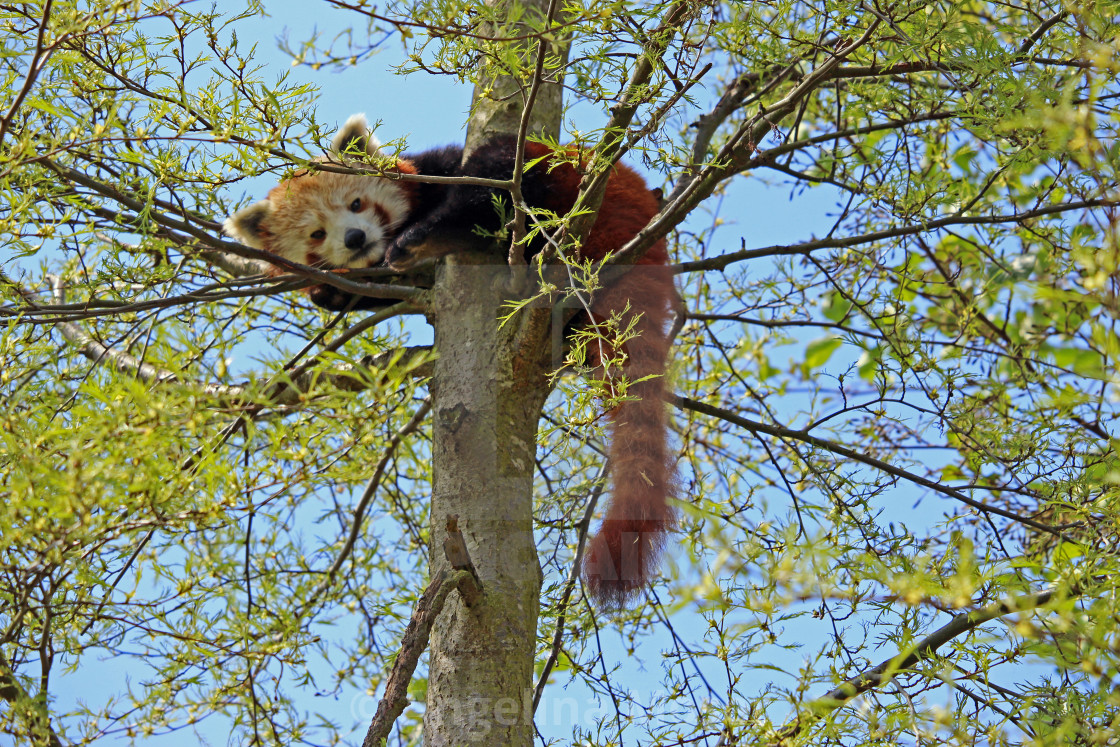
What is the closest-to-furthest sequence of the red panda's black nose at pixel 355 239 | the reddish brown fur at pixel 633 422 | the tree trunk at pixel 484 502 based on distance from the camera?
the tree trunk at pixel 484 502, the reddish brown fur at pixel 633 422, the red panda's black nose at pixel 355 239

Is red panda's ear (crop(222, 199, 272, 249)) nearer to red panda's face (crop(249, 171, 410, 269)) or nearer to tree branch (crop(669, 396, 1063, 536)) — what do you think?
red panda's face (crop(249, 171, 410, 269))

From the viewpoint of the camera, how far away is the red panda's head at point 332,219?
338cm

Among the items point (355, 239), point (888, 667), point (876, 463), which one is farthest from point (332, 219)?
point (888, 667)

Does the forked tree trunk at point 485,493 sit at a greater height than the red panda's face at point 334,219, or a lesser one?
lesser

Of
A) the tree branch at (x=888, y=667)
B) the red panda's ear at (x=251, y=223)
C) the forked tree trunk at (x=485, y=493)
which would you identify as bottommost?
the tree branch at (x=888, y=667)

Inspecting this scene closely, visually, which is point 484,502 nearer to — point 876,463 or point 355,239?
point 876,463

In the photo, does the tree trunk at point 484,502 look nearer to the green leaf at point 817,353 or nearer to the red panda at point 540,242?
the red panda at point 540,242

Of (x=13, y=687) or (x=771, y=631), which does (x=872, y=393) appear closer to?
(x=771, y=631)

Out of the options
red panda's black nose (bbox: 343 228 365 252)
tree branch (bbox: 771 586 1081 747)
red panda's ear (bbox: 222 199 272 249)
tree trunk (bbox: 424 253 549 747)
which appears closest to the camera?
tree branch (bbox: 771 586 1081 747)

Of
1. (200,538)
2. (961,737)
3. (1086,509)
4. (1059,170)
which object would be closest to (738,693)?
(961,737)

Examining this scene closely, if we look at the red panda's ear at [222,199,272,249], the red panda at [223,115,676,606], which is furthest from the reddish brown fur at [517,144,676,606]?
the red panda's ear at [222,199,272,249]

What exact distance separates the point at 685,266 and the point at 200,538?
1874 mm

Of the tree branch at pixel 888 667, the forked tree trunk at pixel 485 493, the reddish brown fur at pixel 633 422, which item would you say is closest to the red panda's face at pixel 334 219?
the reddish brown fur at pixel 633 422

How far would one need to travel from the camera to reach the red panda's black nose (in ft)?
11.0
